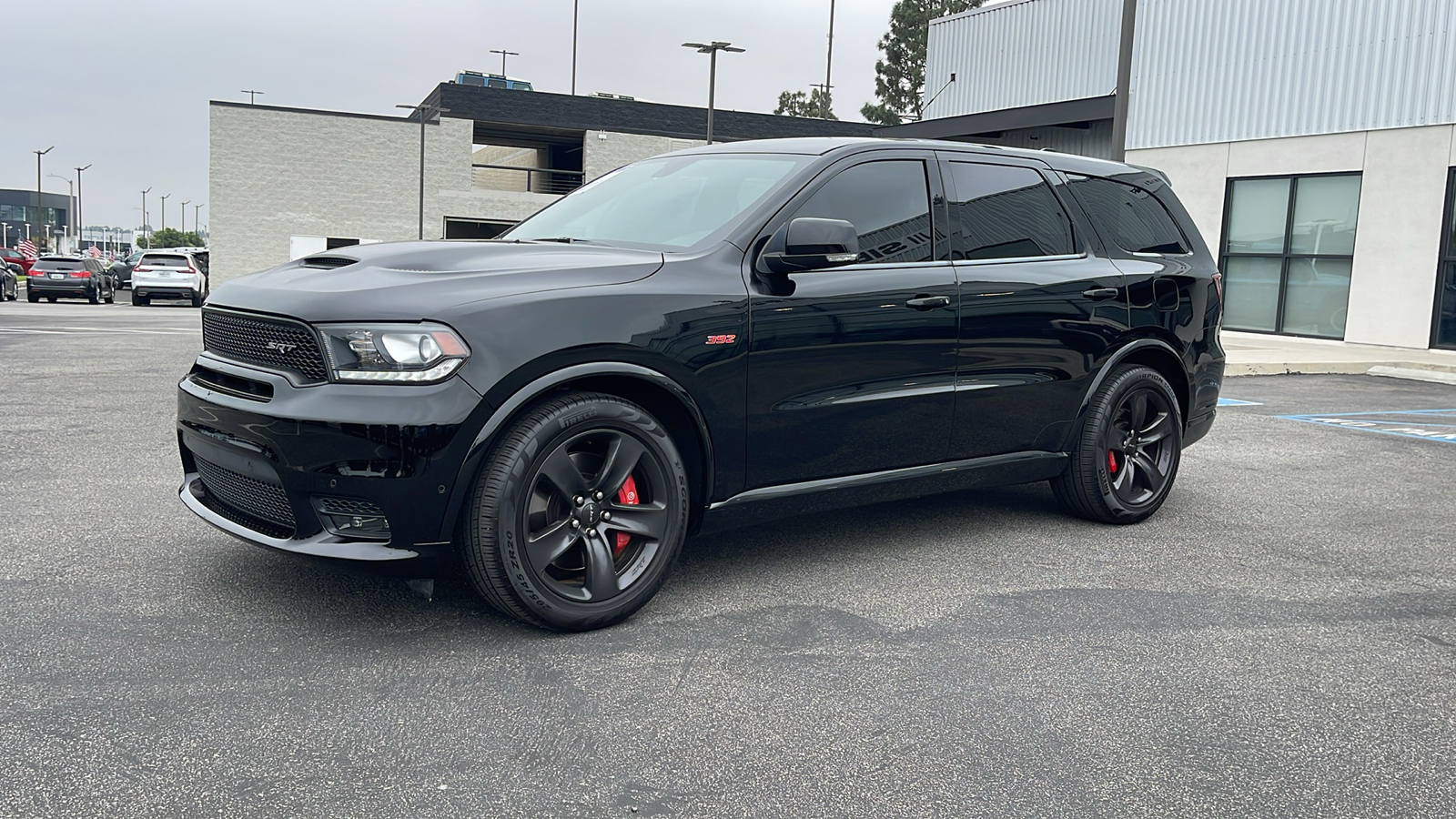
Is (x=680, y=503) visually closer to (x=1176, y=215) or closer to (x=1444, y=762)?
(x=1444, y=762)

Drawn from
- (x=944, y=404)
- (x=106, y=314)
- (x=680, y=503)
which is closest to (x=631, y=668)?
(x=680, y=503)

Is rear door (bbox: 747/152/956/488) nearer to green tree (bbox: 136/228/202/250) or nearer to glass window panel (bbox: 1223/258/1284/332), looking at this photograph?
glass window panel (bbox: 1223/258/1284/332)

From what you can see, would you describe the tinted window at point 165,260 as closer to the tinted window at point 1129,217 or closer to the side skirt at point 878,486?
the tinted window at point 1129,217

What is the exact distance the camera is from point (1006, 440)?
211 inches

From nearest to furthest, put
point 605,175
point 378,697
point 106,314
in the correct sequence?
1. point 378,697
2. point 605,175
3. point 106,314

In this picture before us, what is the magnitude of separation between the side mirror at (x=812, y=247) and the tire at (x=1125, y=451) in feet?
6.36

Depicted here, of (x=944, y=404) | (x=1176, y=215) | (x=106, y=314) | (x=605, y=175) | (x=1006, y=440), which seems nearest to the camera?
(x=944, y=404)

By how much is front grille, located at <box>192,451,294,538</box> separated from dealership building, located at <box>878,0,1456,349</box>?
61.5 ft

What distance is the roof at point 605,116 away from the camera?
4534cm

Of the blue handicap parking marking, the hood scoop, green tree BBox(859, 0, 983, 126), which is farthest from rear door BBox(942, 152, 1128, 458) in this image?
green tree BBox(859, 0, 983, 126)

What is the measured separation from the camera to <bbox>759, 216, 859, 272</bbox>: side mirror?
4254 mm

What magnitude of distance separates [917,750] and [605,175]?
11.2ft

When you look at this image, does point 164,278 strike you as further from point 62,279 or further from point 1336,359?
point 1336,359

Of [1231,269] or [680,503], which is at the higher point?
[1231,269]
